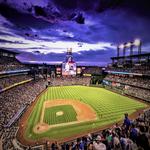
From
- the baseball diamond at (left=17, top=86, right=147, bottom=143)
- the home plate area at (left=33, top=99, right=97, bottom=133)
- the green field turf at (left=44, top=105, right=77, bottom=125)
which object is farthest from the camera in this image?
the green field turf at (left=44, top=105, right=77, bottom=125)

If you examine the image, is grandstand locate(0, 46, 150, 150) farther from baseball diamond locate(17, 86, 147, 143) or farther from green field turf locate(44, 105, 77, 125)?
green field turf locate(44, 105, 77, 125)

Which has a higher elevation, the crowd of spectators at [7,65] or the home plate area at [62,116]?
the crowd of spectators at [7,65]

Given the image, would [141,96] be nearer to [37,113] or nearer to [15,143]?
[37,113]

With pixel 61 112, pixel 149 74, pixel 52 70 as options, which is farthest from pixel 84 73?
pixel 61 112

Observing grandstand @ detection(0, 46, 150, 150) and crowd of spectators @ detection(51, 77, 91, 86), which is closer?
grandstand @ detection(0, 46, 150, 150)

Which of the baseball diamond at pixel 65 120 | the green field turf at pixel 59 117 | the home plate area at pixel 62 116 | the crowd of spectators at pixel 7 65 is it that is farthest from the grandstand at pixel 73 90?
the green field turf at pixel 59 117

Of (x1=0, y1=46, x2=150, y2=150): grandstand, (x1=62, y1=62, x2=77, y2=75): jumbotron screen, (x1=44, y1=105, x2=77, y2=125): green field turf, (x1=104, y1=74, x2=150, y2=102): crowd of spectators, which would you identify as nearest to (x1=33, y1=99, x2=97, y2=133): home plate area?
(x1=44, y1=105, x2=77, y2=125): green field turf

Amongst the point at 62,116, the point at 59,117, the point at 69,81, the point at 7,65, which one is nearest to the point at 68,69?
the point at 69,81

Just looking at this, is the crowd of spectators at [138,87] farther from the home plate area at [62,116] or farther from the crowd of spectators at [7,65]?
the crowd of spectators at [7,65]
